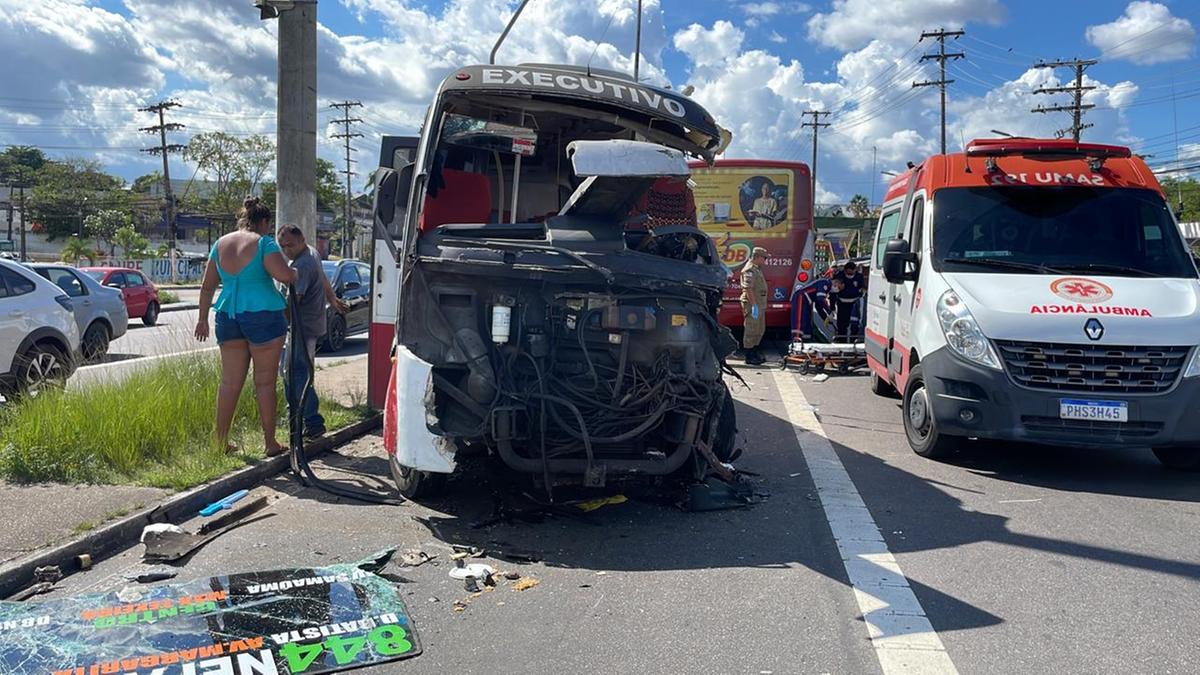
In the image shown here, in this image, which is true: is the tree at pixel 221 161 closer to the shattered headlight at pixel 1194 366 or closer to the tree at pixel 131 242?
the tree at pixel 131 242

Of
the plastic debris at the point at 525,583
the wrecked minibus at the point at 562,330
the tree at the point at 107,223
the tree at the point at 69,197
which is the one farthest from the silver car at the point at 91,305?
the tree at the point at 69,197

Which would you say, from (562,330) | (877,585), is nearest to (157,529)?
(562,330)

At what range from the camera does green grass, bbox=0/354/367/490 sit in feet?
18.3

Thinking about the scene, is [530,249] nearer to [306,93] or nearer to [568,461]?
[568,461]

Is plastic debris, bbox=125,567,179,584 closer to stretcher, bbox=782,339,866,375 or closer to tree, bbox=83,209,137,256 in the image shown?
stretcher, bbox=782,339,866,375

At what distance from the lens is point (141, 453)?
602 cm

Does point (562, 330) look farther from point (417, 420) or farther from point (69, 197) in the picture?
point (69, 197)

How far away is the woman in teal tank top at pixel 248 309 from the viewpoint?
6141mm

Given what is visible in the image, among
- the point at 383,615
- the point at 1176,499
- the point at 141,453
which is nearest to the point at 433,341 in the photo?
the point at 383,615

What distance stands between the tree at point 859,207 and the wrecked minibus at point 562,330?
86142 mm

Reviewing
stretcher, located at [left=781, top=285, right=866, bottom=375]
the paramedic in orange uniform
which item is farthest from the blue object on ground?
the paramedic in orange uniform

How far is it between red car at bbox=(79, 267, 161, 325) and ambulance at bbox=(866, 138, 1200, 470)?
18271 millimetres

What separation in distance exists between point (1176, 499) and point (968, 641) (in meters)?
3.32

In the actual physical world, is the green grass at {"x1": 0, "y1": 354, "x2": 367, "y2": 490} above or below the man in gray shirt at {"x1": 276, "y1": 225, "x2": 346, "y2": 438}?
below
